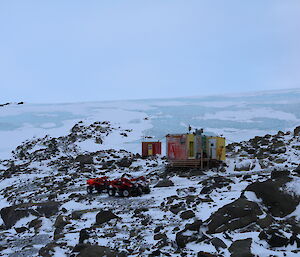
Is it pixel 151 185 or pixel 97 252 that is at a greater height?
pixel 97 252

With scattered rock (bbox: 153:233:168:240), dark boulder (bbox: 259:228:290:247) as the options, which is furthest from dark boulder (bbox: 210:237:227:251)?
scattered rock (bbox: 153:233:168:240)

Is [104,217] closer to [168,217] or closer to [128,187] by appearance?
[168,217]

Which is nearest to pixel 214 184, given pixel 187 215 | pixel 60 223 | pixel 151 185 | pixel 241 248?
pixel 187 215

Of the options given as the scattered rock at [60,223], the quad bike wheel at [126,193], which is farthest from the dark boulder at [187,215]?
the quad bike wheel at [126,193]

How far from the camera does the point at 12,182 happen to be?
1004 inches

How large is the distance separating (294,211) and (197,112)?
36.5 m

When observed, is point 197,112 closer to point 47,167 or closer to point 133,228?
point 47,167

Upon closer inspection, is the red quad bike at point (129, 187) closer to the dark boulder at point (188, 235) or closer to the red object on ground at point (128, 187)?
the red object on ground at point (128, 187)

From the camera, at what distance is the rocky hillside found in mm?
8094

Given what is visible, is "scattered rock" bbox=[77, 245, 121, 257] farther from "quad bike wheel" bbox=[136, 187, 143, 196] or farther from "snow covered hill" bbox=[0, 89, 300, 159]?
"snow covered hill" bbox=[0, 89, 300, 159]

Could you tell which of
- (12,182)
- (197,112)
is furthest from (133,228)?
(197,112)

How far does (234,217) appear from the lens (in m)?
9.26

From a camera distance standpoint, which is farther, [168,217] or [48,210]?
[48,210]

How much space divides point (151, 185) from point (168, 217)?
755cm
